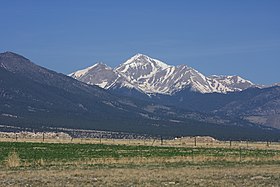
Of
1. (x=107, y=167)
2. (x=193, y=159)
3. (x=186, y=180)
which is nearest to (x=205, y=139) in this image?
(x=193, y=159)

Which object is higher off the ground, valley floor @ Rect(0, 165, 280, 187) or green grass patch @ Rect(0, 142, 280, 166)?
green grass patch @ Rect(0, 142, 280, 166)

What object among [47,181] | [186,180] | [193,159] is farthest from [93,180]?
[193,159]

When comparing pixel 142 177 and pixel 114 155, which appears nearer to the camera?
pixel 142 177

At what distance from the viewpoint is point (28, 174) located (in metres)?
44.5

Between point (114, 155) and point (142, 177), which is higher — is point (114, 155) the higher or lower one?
the higher one

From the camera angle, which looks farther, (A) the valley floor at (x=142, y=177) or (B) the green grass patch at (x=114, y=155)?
(B) the green grass patch at (x=114, y=155)

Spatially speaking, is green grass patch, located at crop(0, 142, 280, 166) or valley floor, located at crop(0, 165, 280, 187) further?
green grass patch, located at crop(0, 142, 280, 166)

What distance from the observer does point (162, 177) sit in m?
42.5

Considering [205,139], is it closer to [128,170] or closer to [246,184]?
[128,170]

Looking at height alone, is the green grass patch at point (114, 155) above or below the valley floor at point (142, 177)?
above

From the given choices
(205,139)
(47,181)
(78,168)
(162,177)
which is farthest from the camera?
(205,139)

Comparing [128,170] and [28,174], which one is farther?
[128,170]

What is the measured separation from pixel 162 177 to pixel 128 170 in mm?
6802

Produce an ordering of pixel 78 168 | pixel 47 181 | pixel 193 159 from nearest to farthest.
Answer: pixel 47 181 < pixel 78 168 < pixel 193 159
